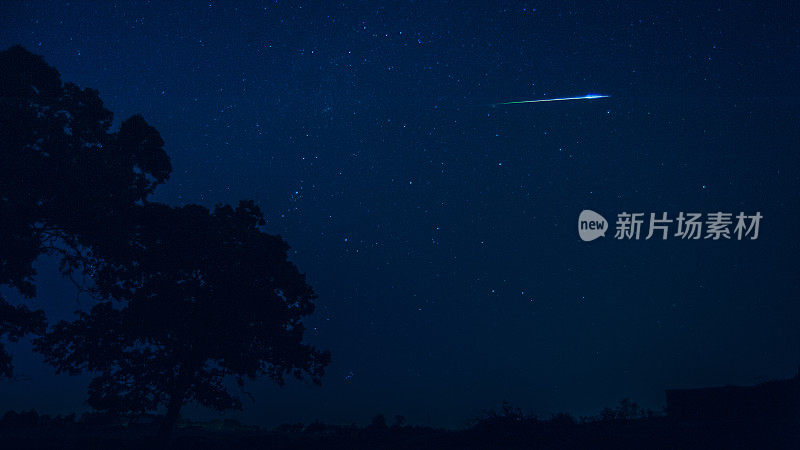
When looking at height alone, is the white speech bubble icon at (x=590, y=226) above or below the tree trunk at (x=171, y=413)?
above

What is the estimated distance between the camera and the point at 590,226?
20453 millimetres

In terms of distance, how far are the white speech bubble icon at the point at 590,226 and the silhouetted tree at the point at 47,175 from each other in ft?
51.4

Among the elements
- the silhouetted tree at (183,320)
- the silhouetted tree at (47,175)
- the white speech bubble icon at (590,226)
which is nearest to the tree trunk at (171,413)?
the silhouetted tree at (183,320)

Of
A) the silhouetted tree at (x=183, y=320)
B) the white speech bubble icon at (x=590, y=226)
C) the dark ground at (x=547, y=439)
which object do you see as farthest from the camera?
the white speech bubble icon at (x=590, y=226)

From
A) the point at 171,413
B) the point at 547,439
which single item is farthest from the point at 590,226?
the point at 171,413

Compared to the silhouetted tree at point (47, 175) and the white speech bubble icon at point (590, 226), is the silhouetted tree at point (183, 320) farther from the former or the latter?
the white speech bubble icon at point (590, 226)

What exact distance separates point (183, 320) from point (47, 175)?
5.37 meters

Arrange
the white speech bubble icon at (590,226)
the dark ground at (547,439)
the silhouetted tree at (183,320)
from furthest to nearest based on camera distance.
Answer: the white speech bubble icon at (590,226) → the silhouetted tree at (183,320) → the dark ground at (547,439)

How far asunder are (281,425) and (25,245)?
52.3 ft

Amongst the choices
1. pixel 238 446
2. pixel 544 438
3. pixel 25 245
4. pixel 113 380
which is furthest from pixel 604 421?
pixel 25 245

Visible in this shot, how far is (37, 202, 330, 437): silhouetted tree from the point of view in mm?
14914

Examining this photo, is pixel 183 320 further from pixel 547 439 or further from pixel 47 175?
pixel 547 439

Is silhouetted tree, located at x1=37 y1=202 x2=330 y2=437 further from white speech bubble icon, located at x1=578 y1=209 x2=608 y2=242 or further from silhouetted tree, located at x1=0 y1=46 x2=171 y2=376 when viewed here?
white speech bubble icon, located at x1=578 y1=209 x2=608 y2=242

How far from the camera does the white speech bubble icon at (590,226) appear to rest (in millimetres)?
20312
